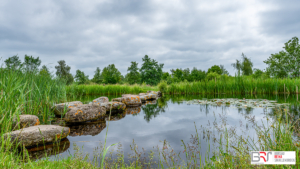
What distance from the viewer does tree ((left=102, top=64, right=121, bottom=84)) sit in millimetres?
43969

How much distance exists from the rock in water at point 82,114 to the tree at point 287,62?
3601 cm

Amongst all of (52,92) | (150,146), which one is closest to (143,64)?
(52,92)

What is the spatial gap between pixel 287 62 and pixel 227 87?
87.7 ft

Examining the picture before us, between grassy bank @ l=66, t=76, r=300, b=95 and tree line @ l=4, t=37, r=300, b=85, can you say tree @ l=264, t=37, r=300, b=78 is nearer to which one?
tree line @ l=4, t=37, r=300, b=85

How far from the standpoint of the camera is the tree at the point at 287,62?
2864cm

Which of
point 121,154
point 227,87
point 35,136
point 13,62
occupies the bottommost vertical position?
point 121,154

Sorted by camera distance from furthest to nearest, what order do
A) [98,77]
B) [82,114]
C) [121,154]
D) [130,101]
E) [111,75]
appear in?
[98,77] → [111,75] → [130,101] → [82,114] → [121,154]

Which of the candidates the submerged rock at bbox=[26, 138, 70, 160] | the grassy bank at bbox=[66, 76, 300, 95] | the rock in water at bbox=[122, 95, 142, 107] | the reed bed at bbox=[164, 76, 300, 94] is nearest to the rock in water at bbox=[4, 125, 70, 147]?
the submerged rock at bbox=[26, 138, 70, 160]

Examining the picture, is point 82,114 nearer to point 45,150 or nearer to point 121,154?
point 45,150

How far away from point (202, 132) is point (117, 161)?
6.58 ft

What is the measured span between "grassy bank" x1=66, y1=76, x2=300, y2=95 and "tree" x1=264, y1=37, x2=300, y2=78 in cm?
2135

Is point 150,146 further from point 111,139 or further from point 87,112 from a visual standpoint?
point 87,112

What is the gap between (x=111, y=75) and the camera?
4741 centimetres

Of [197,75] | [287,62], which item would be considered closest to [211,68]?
[197,75]
